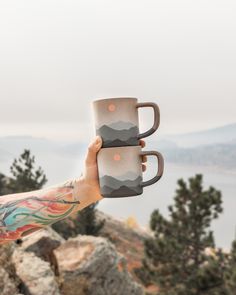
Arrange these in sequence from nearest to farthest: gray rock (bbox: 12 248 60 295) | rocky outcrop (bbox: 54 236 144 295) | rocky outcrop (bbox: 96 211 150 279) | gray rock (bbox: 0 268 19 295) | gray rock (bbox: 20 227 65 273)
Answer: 1. gray rock (bbox: 0 268 19 295)
2. gray rock (bbox: 12 248 60 295)
3. rocky outcrop (bbox: 54 236 144 295)
4. gray rock (bbox: 20 227 65 273)
5. rocky outcrop (bbox: 96 211 150 279)

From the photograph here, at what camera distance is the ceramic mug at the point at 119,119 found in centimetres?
258

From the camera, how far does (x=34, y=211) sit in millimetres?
2916

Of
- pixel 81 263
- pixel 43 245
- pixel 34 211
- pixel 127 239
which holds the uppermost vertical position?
pixel 34 211

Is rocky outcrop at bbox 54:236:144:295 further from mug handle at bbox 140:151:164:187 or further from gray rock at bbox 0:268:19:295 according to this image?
mug handle at bbox 140:151:164:187

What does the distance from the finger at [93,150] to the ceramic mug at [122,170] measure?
0.08 feet

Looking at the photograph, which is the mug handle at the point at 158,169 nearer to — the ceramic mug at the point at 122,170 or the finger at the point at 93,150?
the ceramic mug at the point at 122,170

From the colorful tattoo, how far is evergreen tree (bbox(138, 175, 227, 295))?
44.9ft

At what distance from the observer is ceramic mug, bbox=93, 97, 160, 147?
258cm

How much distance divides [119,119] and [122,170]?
28 centimetres

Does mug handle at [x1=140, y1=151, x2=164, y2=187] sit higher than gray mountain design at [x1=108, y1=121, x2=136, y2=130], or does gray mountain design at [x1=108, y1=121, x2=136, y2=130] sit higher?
gray mountain design at [x1=108, y1=121, x2=136, y2=130]

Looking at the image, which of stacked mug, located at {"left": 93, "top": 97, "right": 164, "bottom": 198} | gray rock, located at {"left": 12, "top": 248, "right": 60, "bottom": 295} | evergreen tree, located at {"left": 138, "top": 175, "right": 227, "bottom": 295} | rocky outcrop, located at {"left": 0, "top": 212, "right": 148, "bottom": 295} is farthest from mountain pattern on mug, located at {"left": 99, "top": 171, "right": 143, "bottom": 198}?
evergreen tree, located at {"left": 138, "top": 175, "right": 227, "bottom": 295}

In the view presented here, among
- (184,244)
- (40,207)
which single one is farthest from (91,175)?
(184,244)

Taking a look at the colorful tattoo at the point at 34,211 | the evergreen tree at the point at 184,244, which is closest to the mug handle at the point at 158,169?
the colorful tattoo at the point at 34,211

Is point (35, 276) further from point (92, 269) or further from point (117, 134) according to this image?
point (117, 134)
